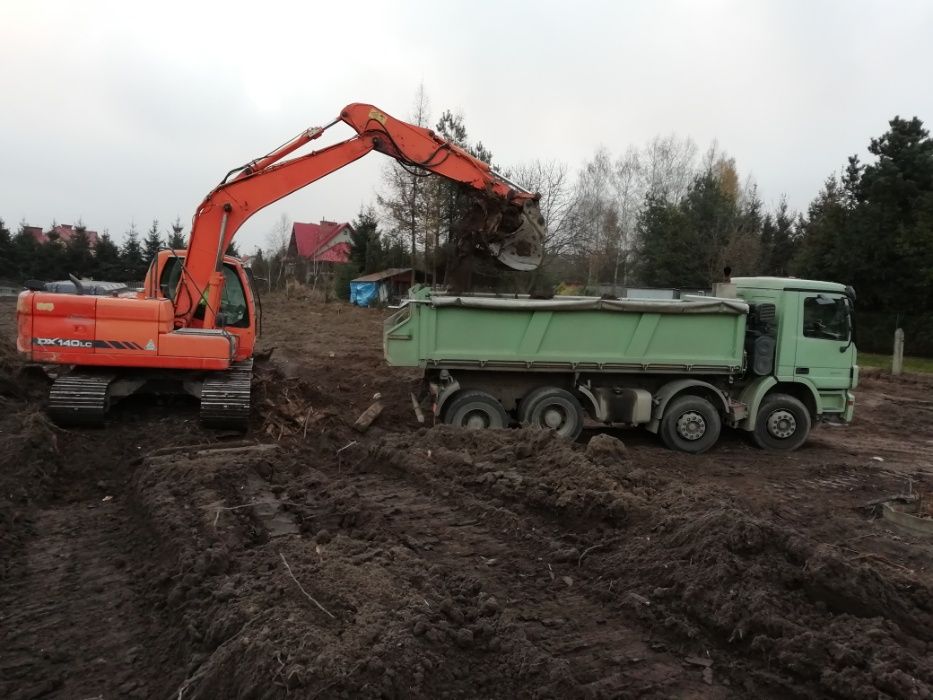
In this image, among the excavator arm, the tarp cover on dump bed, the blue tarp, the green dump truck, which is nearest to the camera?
the excavator arm

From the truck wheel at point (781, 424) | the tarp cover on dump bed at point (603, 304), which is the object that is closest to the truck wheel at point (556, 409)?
the tarp cover on dump bed at point (603, 304)

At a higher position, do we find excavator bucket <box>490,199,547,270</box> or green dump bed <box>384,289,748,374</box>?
excavator bucket <box>490,199,547,270</box>

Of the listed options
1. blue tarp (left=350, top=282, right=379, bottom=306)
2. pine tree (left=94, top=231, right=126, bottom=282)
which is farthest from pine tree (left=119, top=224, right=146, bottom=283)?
blue tarp (left=350, top=282, right=379, bottom=306)

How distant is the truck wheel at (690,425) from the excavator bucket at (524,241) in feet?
9.63

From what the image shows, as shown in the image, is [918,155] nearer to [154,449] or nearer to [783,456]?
[783,456]

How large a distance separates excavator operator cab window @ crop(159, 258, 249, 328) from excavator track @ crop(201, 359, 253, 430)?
1.47 meters

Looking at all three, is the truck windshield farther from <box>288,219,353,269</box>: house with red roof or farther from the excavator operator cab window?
<box>288,219,353,269</box>: house with red roof

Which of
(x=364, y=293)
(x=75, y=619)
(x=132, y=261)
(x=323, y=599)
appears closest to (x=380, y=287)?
(x=364, y=293)

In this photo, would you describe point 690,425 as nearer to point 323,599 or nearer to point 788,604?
point 788,604

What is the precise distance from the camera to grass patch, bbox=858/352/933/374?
2244 cm

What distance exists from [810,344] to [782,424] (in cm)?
127

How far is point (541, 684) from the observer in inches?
133

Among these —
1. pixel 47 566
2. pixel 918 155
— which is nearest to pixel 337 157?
pixel 47 566

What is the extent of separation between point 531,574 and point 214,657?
220cm
